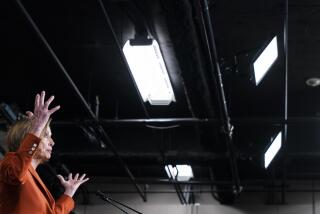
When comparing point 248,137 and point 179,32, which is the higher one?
point 248,137

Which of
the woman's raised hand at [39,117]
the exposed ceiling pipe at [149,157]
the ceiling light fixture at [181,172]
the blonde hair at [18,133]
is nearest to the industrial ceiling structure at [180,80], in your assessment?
the exposed ceiling pipe at [149,157]

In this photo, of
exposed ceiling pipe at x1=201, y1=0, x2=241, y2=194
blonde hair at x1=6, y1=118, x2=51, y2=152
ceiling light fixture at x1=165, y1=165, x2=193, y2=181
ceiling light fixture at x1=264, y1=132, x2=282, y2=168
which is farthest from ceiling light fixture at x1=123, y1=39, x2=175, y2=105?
ceiling light fixture at x1=165, y1=165, x2=193, y2=181

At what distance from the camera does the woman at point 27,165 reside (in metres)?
1.94

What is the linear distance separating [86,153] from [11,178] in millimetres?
4327

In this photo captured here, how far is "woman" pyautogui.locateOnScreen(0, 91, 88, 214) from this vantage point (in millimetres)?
1940

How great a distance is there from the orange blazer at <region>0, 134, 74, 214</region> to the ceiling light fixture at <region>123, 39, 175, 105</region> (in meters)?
2.04

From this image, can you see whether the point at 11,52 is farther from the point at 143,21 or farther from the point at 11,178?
the point at 11,178

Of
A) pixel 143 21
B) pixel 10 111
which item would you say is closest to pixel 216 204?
pixel 10 111

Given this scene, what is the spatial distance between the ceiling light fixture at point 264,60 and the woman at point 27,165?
8.84ft

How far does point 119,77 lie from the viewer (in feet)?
18.0

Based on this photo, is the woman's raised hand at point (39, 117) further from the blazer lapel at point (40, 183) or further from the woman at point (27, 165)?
the blazer lapel at point (40, 183)

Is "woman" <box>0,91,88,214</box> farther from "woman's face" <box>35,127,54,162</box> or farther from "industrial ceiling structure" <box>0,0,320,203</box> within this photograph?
"industrial ceiling structure" <box>0,0,320,203</box>

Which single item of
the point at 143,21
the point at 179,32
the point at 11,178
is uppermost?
the point at 143,21

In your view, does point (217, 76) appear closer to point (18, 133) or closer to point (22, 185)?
point (18, 133)
